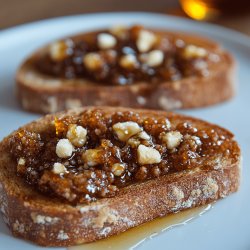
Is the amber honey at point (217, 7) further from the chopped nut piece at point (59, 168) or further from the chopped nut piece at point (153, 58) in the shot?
the chopped nut piece at point (59, 168)

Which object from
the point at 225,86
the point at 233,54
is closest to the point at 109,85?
the point at 225,86

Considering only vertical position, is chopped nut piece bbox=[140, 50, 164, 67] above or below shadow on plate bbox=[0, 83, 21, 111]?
above

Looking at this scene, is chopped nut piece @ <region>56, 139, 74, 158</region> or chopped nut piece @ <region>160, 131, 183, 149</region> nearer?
chopped nut piece @ <region>56, 139, 74, 158</region>

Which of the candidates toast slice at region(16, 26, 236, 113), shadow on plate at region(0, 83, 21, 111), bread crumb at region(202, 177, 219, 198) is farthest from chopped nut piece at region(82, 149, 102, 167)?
shadow on plate at region(0, 83, 21, 111)

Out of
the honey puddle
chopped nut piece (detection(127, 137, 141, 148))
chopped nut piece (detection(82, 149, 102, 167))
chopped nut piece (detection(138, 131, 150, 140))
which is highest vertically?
chopped nut piece (detection(138, 131, 150, 140))

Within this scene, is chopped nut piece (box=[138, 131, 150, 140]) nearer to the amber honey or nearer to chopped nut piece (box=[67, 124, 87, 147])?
chopped nut piece (box=[67, 124, 87, 147])

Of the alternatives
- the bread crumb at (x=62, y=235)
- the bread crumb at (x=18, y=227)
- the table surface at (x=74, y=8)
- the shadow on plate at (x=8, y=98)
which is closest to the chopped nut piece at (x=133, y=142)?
the bread crumb at (x=62, y=235)

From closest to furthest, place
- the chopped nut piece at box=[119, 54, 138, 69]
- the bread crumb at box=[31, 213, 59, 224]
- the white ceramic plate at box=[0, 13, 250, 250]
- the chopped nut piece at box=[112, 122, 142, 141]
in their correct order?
the bread crumb at box=[31, 213, 59, 224]
the white ceramic plate at box=[0, 13, 250, 250]
the chopped nut piece at box=[112, 122, 142, 141]
the chopped nut piece at box=[119, 54, 138, 69]
